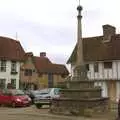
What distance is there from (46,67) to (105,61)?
2328cm

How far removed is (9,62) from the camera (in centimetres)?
5719

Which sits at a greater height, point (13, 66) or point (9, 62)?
point (9, 62)

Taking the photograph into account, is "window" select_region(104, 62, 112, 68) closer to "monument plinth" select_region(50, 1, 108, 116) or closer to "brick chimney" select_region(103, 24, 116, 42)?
"brick chimney" select_region(103, 24, 116, 42)

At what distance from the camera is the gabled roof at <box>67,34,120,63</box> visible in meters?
47.6

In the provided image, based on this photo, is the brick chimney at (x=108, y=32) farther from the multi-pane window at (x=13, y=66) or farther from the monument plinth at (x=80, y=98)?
the monument plinth at (x=80, y=98)

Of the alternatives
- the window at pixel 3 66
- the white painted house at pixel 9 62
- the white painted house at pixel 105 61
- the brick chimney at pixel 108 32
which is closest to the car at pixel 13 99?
the white painted house at pixel 105 61

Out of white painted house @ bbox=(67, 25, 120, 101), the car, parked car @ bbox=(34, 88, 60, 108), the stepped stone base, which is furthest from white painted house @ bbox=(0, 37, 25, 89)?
the stepped stone base

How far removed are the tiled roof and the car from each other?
3208cm

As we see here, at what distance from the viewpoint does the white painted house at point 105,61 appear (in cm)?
4647

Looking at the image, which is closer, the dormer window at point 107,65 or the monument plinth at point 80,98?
the monument plinth at point 80,98

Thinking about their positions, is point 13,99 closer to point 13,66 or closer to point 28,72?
point 13,66

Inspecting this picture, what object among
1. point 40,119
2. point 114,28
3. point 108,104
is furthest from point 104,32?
point 40,119

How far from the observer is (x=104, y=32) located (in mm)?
50781

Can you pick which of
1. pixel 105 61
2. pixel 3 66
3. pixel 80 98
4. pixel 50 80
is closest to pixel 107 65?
pixel 105 61
